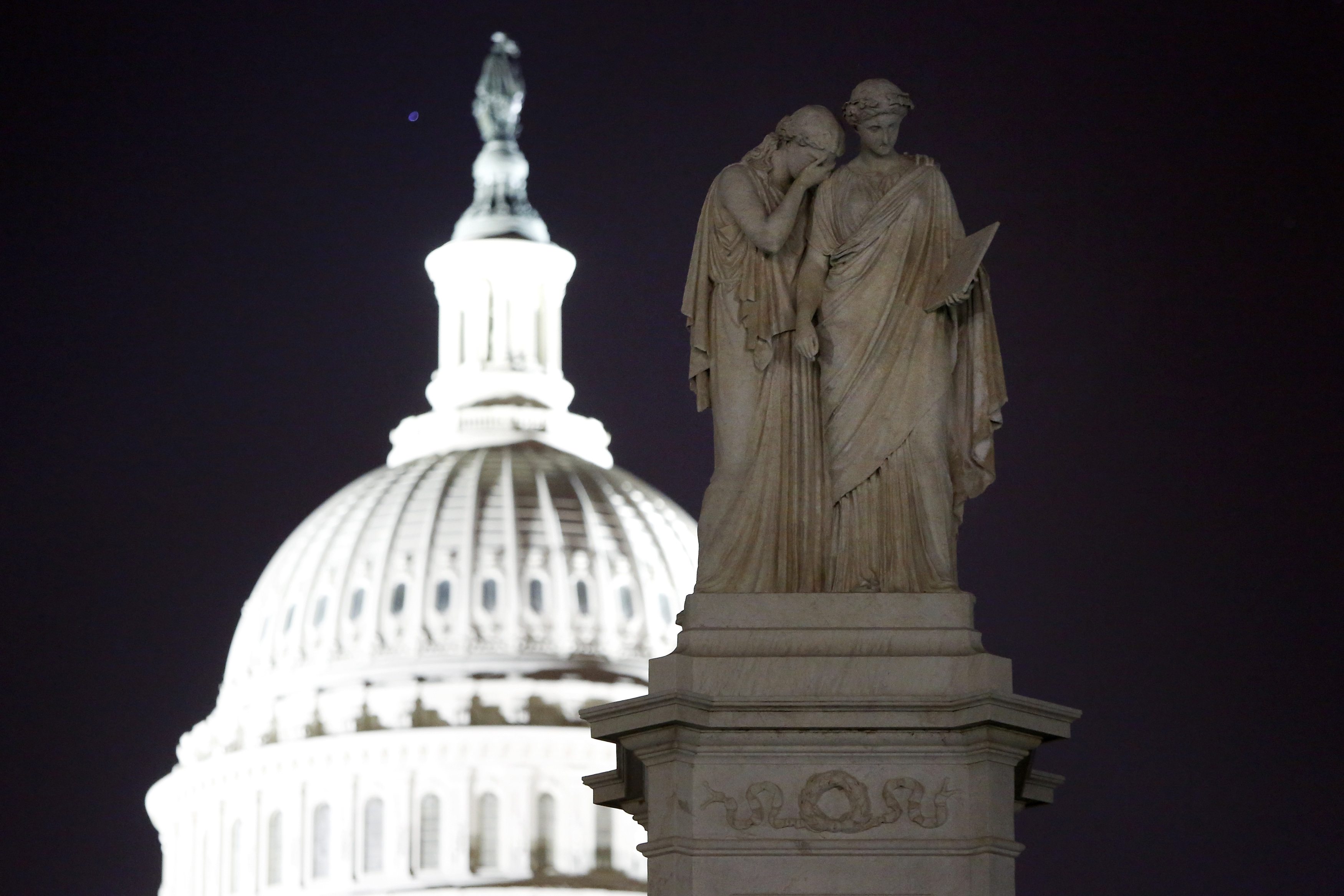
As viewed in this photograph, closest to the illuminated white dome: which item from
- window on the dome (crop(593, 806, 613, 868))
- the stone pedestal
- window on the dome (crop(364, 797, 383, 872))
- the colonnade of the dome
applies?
the colonnade of the dome

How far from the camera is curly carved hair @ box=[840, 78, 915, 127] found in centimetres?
2689

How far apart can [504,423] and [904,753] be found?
4645 inches

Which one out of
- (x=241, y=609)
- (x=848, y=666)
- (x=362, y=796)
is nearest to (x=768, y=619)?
(x=848, y=666)

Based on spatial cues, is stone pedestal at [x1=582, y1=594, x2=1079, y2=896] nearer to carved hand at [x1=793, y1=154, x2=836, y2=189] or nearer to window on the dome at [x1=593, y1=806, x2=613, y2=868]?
carved hand at [x1=793, y1=154, x2=836, y2=189]

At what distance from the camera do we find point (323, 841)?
5217 inches

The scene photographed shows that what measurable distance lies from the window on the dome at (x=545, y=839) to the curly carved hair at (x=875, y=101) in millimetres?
105931

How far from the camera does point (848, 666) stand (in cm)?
2541

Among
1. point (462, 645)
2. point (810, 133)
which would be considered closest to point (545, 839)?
point (462, 645)

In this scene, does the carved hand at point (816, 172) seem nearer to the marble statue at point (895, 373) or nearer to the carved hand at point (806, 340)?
the marble statue at point (895, 373)

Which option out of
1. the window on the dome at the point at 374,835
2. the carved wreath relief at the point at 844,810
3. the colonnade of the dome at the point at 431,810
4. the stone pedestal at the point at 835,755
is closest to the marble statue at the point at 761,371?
the stone pedestal at the point at 835,755

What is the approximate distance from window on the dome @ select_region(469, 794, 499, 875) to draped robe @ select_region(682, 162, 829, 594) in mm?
105860

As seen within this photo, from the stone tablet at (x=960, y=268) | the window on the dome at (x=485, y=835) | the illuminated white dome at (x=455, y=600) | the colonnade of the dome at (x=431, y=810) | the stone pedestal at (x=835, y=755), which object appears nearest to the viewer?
the stone pedestal at (x=835, y=755)

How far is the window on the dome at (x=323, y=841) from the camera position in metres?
132

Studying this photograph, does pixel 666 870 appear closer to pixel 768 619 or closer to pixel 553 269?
pixel 768 619
